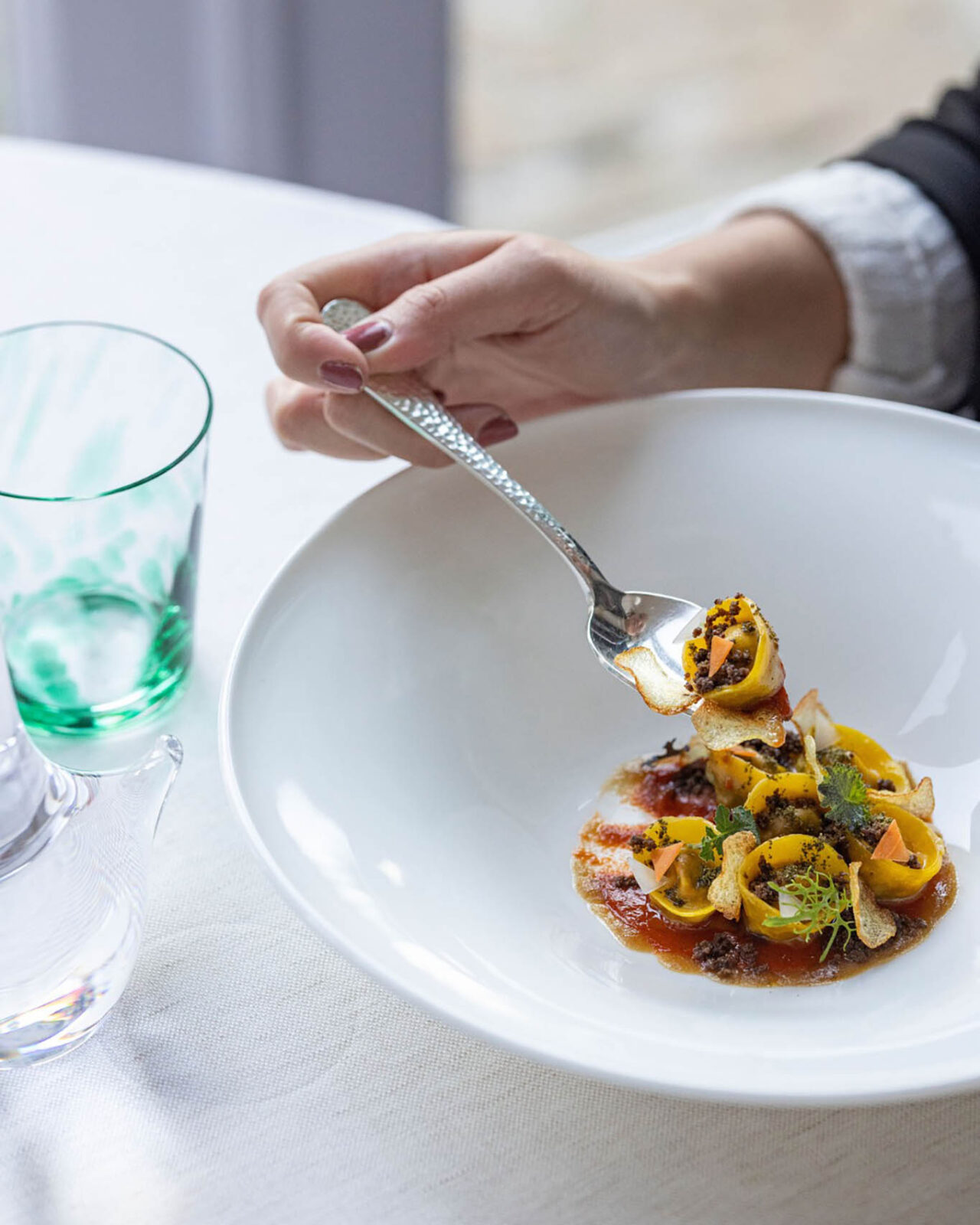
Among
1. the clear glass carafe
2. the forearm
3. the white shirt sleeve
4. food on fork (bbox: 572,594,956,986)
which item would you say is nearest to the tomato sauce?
food on fork (bbox: 572,594,956,986)

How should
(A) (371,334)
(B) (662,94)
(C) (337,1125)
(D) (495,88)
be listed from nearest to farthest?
(C) (337,1125)
(A) (371,334)
(D) (495,88)
(B) (662,94)

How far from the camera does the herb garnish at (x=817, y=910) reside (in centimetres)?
82

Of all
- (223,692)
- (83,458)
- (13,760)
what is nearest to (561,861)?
(223,692)

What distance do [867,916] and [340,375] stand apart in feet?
1.77

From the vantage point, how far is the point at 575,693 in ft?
3.54

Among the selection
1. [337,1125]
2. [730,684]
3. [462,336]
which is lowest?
[337,1125]

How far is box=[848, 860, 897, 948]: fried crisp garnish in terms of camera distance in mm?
827

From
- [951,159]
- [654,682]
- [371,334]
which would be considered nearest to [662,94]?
[951,159]

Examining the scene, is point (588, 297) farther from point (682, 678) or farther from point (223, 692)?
point (223, 692)

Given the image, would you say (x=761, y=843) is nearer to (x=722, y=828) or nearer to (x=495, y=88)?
(x=722, y=828)

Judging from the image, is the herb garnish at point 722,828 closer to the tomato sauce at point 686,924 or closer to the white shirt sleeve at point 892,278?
the tomato sauce at point 686,924

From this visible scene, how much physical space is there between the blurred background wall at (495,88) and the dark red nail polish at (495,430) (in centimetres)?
154

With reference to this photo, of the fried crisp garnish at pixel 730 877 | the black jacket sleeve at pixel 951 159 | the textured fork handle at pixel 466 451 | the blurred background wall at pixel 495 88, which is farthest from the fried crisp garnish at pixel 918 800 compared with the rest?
the blurred background wall at pixel 495 88

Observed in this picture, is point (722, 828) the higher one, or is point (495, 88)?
point (722, 828)
